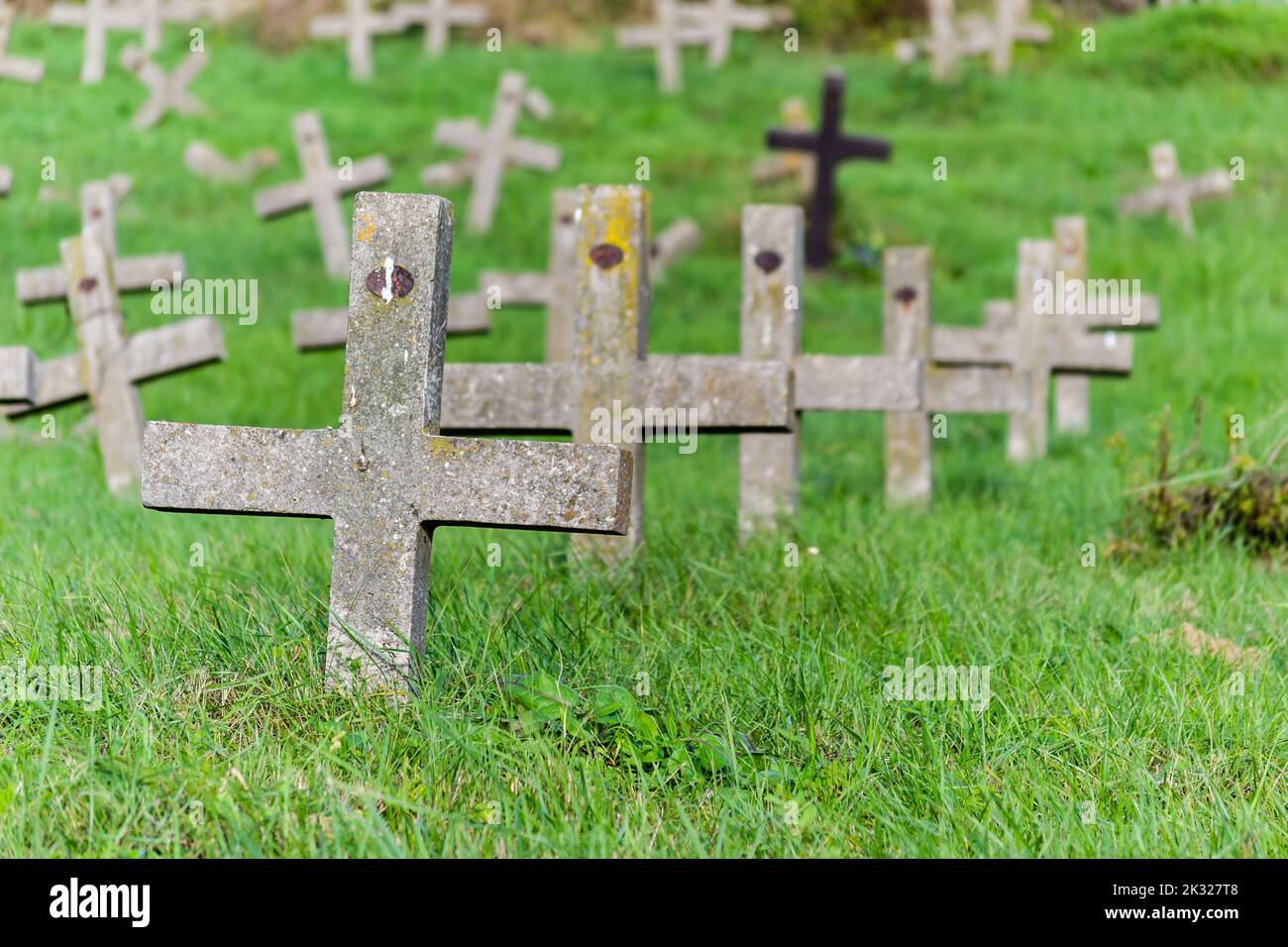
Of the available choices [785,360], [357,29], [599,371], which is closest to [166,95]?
[357,29]

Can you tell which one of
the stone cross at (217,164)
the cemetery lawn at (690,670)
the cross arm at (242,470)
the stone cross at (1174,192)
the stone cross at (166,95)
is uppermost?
the stone cross at (166,95)

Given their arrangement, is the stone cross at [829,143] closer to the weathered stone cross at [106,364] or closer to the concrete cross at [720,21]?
the weathered stone cross at [106,364]

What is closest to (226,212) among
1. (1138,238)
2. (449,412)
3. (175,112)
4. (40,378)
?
(175,112)

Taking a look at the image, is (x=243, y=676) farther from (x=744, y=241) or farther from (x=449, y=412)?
(x=744, y=241)

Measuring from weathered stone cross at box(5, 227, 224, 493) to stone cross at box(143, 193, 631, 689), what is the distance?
3.32m

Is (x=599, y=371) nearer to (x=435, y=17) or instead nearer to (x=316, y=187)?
(x=316, y=187)

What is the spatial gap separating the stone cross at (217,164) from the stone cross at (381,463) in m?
13.1

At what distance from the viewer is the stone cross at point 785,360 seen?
5559mm

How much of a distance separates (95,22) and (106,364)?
573 inches

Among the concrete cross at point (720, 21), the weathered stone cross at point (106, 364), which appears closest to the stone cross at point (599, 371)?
the weathered stone cross at point (106, 364)

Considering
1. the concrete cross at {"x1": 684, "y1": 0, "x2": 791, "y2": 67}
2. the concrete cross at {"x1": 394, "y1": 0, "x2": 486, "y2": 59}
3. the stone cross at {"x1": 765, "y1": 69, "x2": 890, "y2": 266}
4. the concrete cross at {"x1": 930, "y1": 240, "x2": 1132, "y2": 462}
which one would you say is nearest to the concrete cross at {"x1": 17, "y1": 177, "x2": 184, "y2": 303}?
the concrete cross at {"x1": 930, "y1": 240, "x2": 1132, "y2": 462}

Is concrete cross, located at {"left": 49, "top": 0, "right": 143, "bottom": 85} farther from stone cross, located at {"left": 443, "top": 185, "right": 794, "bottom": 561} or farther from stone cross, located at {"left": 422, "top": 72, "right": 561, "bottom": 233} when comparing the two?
stone cross, located at {"left": 443, "top": 185, "right": 794, "bottom": 561}

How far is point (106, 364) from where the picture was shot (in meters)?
6.89
